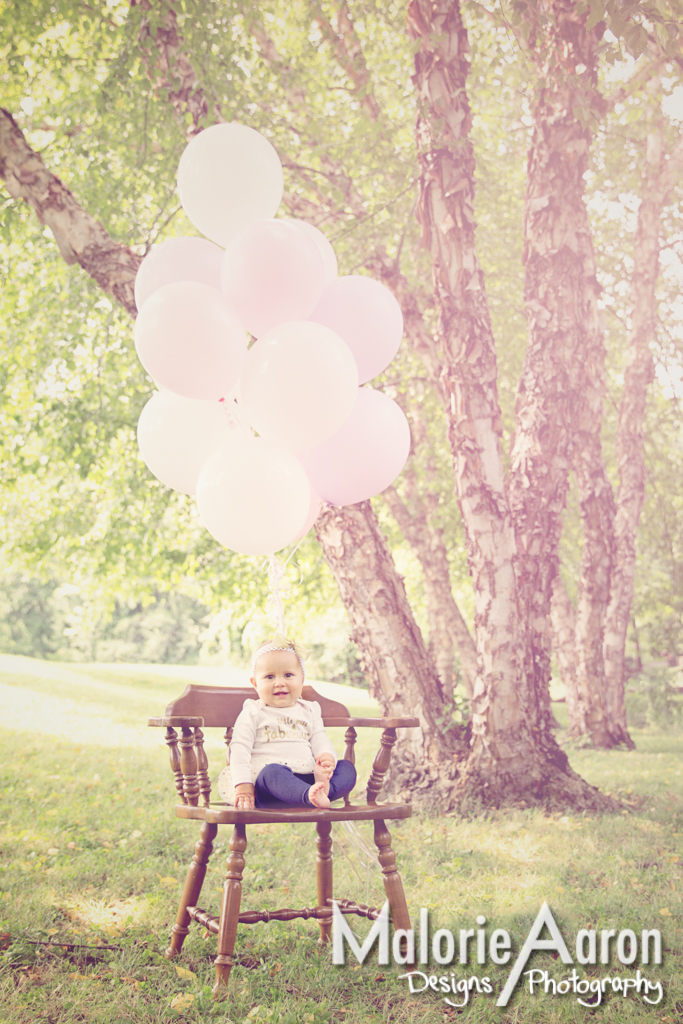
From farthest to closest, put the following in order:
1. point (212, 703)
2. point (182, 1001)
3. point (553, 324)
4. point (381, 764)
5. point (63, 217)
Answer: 1. point (553, 324)
2. point (63, 217)
3. point (381, 764)
4. point (212, 703)
5. point (182, 1001)

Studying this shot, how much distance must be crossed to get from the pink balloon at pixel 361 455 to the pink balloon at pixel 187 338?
1.62 ft

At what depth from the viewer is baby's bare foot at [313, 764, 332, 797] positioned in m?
2.27

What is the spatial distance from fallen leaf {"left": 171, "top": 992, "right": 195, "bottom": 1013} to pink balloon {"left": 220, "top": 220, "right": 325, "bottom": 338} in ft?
6.86

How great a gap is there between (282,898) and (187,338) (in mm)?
2307

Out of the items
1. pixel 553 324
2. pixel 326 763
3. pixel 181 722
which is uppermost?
pixel 553 324

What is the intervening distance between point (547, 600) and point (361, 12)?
5.15 m

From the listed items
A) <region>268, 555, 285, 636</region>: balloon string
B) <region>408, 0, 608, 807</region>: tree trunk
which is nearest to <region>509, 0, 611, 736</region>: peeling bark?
<region>408, 0, 608, 807</region>: tree trunk

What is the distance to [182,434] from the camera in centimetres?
262

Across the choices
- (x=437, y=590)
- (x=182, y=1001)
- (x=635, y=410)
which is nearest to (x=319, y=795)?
(x=182, y=1001)

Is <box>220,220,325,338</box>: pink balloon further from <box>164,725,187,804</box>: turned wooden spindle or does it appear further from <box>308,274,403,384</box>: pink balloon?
<box>164,725,187,804</box>: turned wooden spindle

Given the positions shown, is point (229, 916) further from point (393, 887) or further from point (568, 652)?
point (568, 652)

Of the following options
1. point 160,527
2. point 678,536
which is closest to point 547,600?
point 160,527

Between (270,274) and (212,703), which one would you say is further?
(212,703)

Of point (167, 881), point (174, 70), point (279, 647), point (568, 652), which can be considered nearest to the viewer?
point (279, 647)
